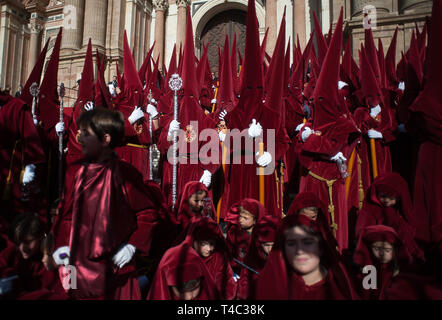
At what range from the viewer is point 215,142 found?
5.14 meters

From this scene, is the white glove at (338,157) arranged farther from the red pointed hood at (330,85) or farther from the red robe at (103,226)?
the red robe at (103,226)

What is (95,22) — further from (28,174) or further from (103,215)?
(103,215)

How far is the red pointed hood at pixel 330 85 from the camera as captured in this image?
4.30 m

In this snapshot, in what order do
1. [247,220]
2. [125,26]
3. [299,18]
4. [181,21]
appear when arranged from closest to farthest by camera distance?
[247,220] < [299,18] < [181,21] < [125,26]

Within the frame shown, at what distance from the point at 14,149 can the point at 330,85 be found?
409 cm

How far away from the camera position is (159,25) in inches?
652

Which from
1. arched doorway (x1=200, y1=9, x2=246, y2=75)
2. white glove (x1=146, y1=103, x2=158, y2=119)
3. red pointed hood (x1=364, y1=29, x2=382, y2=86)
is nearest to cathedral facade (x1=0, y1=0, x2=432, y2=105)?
arched doorway (x1=200, y1=9, x2=246, y2=75)

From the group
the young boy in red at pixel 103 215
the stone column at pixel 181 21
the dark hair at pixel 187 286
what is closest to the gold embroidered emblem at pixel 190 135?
the young boy in red at pixel 103 215

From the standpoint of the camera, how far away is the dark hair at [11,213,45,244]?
2.22 meters

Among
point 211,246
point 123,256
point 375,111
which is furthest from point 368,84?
point 123,256

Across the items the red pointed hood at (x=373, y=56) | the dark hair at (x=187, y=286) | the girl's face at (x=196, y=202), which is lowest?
the dark hair at (x=187, y=286)

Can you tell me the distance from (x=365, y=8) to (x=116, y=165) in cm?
1057

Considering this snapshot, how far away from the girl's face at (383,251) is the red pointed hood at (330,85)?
2198 millimetres
